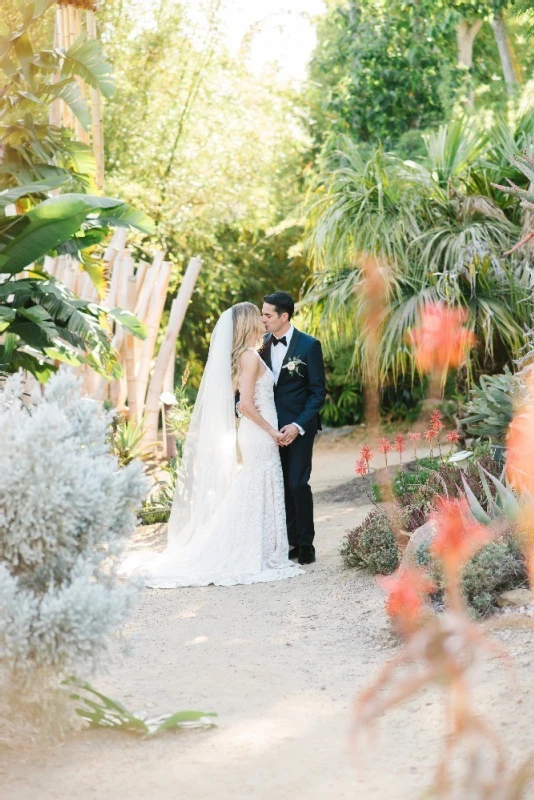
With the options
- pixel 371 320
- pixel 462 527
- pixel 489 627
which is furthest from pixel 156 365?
pixel 489 627

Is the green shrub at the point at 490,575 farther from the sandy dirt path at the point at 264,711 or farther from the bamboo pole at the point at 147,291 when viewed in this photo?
the bamboo pole at the point at 147,291

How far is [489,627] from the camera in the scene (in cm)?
454

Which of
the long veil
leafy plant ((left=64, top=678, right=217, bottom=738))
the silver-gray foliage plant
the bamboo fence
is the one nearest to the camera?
the silver-gray foliage plant

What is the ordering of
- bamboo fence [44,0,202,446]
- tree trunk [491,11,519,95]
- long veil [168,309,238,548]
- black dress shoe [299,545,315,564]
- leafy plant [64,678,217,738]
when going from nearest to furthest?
1. leafy plant [64,678,217,738]
2. long veil [168,309,238,548]
3. black dress shoe [299,545,315,564]
4. bamboo fence [44,0,202,446]
5. tree trunk [491,11,519,95]

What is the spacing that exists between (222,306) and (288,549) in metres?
11.6

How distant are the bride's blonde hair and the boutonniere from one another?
390mm

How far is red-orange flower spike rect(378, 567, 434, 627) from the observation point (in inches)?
193

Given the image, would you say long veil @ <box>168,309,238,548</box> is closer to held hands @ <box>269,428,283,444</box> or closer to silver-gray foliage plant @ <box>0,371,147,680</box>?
held hands @ <box>269,428,283,444</box>

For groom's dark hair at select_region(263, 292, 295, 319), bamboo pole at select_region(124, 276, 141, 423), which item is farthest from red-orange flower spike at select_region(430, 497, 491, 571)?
bamboo pole at select_region(124, 276, 141, 423)

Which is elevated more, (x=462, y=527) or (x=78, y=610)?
(x=78, y=610)

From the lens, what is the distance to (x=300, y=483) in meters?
7.35

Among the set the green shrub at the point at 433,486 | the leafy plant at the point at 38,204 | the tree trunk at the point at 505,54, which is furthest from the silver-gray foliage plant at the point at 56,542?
the tree trunk at the point at 505,54

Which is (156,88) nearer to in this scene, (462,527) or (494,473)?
(494,473)

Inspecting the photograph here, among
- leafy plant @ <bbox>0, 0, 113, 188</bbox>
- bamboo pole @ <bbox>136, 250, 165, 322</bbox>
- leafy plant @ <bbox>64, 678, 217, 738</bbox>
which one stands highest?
leafy plant @ <bbox>0, 0, 113, 188</bbox>
